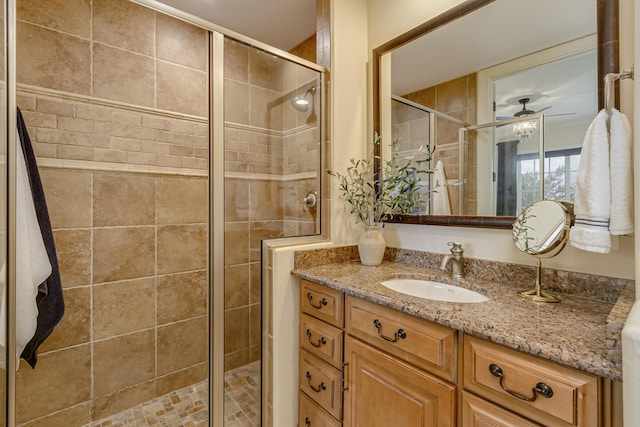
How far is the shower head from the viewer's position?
1.63m

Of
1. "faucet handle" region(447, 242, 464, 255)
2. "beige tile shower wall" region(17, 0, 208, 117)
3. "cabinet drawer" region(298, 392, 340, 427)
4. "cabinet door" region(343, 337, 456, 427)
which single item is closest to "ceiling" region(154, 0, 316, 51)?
"beige tile shower wall" region(17, 0, 208, 117)

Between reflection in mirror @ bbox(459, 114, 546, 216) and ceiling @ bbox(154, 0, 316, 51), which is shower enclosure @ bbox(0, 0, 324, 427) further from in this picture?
reflection in mirror @ bbox(459, 114, 546, 216)

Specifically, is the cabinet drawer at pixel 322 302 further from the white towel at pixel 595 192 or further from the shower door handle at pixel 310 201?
the white towel at pixel 595 192

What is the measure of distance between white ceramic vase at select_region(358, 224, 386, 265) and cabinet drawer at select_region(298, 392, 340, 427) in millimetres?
693

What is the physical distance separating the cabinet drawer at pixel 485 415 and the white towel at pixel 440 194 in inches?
32.0

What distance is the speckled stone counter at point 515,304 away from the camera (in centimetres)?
65

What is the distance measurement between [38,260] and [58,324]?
Answer: 46cm

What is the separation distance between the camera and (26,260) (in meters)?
1.22

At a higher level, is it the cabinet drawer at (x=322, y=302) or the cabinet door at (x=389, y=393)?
the cabinet drawer at (x=322, y=302)

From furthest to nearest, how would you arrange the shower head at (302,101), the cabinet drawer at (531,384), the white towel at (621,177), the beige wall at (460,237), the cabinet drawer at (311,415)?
1. the shower head at (302,101)
2. the cabinet drawer at (311,415)
3. the beige wall at (460,237)
4. the white towel at (621,177)
5. the cabinet drawer at (531,384)

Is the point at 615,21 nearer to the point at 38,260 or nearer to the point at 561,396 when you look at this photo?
the point at 561,396

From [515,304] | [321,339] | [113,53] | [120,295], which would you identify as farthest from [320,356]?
[113,53]

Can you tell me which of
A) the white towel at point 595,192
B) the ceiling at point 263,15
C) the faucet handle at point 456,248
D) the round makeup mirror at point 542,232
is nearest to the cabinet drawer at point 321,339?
the faucet handle at point 456,248

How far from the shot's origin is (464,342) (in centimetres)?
83
